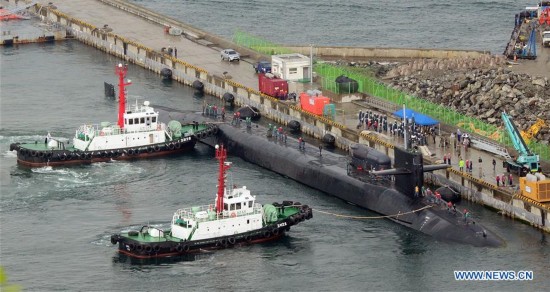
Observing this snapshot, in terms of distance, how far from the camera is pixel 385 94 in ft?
489

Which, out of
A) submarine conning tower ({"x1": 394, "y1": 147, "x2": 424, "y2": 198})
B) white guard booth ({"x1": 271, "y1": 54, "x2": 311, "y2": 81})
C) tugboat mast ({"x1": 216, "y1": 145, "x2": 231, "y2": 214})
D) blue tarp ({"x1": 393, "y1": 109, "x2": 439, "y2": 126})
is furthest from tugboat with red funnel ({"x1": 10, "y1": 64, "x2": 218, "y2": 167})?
tugboat mast ({"x1": 216, "y1": 145, "x2": 231, "y2": 214})

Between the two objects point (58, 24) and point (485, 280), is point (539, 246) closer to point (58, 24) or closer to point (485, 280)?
point (485, 280)

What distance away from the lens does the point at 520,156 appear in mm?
123375

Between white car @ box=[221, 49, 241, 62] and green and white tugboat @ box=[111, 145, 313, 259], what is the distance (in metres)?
58.2

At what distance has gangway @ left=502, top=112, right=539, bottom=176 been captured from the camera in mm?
122812

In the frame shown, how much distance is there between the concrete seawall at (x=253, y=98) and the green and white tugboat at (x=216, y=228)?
17.9 meters

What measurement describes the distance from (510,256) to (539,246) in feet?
12.7

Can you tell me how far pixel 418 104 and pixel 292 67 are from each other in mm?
18040

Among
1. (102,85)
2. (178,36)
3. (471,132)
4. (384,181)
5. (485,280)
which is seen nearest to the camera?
(485,280)

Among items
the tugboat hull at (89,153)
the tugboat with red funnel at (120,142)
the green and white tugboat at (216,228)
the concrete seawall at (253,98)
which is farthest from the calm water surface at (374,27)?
the green and white tugboat at (216,228)

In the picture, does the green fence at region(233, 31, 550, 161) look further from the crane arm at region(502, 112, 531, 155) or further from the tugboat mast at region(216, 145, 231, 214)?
the tugboat mast at region(216, 145, 231, 214)

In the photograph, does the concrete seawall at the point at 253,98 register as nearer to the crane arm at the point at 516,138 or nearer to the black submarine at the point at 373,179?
the black submarine at the point at 373,179

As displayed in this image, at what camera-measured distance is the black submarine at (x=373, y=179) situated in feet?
370

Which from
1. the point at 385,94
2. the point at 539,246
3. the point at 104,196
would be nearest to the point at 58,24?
the point at 385,94
